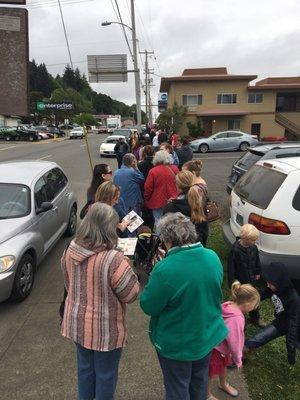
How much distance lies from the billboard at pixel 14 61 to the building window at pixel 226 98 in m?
35.3

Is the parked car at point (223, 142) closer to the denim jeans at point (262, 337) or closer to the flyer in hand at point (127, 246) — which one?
the flyer in hand at point (127, 246)

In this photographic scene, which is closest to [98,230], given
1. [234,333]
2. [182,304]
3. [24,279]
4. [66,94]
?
[182,304]

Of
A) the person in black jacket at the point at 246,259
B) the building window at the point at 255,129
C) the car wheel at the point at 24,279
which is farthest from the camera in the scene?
the building window at the point at 255,129

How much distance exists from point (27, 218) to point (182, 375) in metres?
3.77

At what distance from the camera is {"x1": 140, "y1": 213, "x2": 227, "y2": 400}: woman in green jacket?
91.4 inches

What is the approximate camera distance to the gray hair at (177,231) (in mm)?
2400

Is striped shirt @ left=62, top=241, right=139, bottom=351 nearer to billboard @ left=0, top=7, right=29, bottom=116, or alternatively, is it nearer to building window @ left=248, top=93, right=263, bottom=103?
billboard @ left=0, top=7, right=29, bottom=116

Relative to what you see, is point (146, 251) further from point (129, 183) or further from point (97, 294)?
point (97, 294)

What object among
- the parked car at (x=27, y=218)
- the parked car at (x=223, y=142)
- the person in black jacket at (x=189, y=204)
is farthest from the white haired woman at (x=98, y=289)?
the parked car at (x=223, y=142)

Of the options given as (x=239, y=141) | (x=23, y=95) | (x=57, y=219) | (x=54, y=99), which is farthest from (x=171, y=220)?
(x=54, y=99)

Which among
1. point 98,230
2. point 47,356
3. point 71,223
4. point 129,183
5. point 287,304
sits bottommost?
point 47,356

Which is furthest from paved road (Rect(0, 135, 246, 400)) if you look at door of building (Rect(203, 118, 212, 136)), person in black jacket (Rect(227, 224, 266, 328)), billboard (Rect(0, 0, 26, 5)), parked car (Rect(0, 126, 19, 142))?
parked car (Rect(0, 126, 19, 142))

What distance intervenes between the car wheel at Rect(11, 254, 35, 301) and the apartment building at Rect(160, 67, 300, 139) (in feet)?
108

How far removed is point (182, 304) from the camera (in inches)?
92.9
